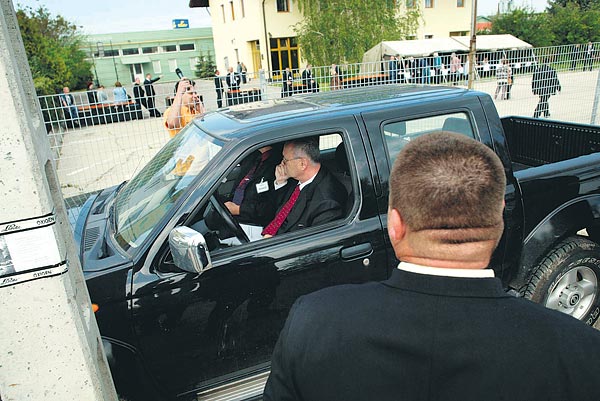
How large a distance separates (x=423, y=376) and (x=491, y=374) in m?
0.16

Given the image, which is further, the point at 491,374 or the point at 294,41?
the point at 294,41

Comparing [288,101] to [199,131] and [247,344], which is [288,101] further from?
[247,344]

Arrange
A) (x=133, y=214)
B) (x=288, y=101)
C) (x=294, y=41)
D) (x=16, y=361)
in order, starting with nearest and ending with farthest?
(x=16, y=361) < (x=133, y=214) < (x=288, y=101) < (x=294, y=41)

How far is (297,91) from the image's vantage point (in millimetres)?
8500

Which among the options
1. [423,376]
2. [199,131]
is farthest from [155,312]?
[423,376]

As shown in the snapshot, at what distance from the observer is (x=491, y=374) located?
3.47 ft

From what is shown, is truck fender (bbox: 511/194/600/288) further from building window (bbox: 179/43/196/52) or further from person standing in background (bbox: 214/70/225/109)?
building window (bbox: 179/43/196/52)

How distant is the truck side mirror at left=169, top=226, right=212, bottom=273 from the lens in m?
2.13

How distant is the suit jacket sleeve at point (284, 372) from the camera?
1219 mm

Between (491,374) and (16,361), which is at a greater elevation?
(491,374)

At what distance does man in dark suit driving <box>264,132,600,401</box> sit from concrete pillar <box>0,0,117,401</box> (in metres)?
0.85

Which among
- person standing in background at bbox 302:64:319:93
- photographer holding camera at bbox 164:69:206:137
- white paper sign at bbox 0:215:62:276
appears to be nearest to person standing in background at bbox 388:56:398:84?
person standing in background at bbox 302:64:319:93

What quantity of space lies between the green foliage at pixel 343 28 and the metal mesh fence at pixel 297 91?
22.2m

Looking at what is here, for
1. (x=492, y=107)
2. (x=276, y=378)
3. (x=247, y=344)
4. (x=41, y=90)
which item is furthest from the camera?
(x=41, y=90)
